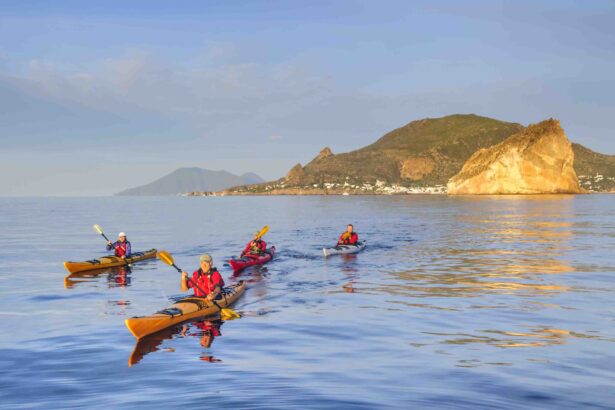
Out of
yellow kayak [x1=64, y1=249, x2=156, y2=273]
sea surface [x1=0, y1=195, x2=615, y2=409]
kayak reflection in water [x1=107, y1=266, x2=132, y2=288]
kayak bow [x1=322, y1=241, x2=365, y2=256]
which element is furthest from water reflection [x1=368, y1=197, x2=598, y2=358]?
yellow kayak [x1=64, y1=249, x2=156, y2=273]

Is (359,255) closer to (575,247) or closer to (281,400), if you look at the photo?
(575,247)

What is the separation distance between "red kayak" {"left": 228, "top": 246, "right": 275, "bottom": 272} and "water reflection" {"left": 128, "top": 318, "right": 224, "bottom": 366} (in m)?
13.2

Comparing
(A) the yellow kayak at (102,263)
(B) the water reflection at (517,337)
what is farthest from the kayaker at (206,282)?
(A) the yellow kayak at (102,263)

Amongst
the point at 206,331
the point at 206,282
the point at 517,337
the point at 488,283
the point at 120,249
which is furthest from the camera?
the point at 120,249

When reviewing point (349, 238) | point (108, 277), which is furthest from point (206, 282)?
point (349, 238)

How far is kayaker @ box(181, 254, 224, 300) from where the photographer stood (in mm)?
21594

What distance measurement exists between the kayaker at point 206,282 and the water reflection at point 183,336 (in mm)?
1589

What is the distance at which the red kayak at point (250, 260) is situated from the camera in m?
33.6

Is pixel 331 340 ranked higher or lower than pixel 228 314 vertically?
lower

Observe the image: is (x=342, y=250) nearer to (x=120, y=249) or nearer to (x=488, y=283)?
(x=488, y=283)

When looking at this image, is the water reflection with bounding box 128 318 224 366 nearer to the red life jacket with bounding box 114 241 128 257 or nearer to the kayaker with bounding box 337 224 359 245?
the red life jacket with bounding box 114 241 128 257

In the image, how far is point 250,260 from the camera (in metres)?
35.7

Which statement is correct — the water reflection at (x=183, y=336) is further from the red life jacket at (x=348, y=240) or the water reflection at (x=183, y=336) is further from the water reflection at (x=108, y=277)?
the red life jacket at (x=348, y=240)

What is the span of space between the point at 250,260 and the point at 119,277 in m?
7.58
